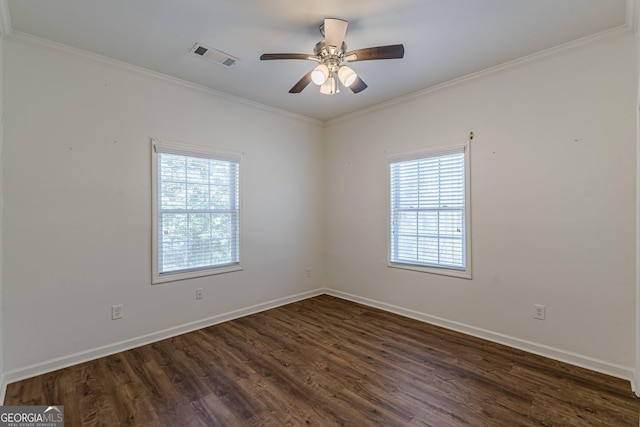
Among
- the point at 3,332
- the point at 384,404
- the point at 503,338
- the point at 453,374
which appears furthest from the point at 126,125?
the point at 503,338

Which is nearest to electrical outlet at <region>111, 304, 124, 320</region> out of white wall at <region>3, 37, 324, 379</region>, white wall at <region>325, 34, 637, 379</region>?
white wall at <region>3, 37, 324, 379</region>

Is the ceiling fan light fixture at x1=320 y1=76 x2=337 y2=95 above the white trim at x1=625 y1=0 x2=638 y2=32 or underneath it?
underneath

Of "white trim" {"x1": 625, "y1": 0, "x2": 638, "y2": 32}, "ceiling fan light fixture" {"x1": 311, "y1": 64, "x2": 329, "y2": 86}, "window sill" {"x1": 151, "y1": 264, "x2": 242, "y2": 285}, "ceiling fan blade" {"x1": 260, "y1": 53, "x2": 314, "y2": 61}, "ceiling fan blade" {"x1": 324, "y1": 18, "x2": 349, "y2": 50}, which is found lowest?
"window sill" {"x1": 151, "y1": 264, "x2": 242, "y2": 285}

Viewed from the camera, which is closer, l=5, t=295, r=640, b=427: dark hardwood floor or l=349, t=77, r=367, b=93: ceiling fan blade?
l=5, t=295, r=640, b=427: dark hardwood floor

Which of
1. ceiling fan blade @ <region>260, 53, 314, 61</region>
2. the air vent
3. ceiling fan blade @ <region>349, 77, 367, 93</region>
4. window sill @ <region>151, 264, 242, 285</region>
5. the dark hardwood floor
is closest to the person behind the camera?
the dark hardwood floor

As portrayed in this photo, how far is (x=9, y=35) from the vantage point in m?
2.40

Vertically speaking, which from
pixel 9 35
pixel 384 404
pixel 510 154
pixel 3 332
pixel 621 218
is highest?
pixel 9 35

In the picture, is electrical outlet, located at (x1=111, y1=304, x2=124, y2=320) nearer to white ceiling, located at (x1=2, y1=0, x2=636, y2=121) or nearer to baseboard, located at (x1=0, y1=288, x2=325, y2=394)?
Answer: baseboard, located at (x1=0, y1=288, x2=325, y2=394)

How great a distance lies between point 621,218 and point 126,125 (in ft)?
14.8

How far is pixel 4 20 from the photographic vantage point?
2.21m

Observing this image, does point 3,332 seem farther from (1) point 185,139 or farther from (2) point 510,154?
(2) point 510,154

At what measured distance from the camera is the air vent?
2699mm

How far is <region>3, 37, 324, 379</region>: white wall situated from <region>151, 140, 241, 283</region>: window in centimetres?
11

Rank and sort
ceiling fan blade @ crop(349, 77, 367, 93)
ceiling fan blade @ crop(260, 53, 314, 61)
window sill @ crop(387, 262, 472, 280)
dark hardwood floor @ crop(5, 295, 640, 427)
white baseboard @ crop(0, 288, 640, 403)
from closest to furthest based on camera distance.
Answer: dark hardwood floor @ crop(5, 295, 640, 427), ceiling fan blade @ crop(260, 53, 314, 61), white baseboard @ crop(0, 288, 640, 403), ceiling fan blade @ crop(349, 77, 367, 93), window sill @ crop(387, 262, 472, 280)
